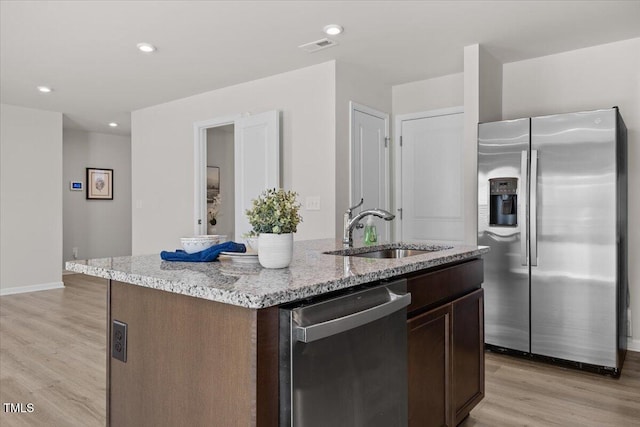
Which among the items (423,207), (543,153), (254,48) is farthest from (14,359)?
(543,153)

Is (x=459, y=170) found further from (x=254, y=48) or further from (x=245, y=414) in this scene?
(x=245, y=414)

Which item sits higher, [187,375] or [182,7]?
[182,7]

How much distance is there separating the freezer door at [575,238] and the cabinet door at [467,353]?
114cm

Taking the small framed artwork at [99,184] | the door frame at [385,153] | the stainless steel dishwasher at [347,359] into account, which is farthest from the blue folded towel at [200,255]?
the small framed artwork at [99,184]

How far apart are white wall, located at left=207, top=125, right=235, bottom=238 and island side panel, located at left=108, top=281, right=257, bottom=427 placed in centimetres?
577

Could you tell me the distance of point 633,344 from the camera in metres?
3.54

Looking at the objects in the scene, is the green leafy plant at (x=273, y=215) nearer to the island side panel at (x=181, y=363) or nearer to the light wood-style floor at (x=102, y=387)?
the island side panel at (x=181, y=363)

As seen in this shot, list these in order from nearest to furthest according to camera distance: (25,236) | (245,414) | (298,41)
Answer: (245,414)
(298,41)
(25,236)

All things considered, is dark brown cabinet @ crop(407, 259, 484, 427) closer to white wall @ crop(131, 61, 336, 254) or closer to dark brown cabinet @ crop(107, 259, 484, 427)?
dark brown cabinet @ crop(107, 259, 484, 427)

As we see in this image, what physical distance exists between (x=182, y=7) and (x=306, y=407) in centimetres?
271

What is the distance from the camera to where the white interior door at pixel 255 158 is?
14.5ft

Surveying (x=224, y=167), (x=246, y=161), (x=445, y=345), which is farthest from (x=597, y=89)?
(x=224, y=167)

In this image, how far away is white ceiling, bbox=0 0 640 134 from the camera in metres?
2.97

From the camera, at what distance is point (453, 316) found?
6.57 ft
